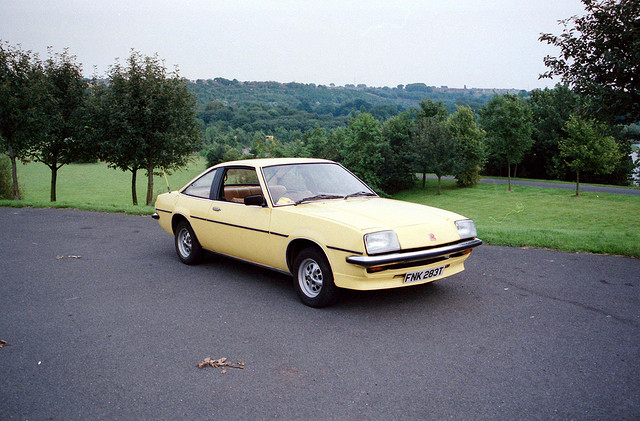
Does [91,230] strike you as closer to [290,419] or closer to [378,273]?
[378,273]

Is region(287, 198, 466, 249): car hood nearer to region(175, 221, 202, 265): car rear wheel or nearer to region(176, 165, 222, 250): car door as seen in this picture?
region(176, 165, 222, 250): car door

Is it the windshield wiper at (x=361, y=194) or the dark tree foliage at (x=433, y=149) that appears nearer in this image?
the windshield wiper at (x=361, y=194)

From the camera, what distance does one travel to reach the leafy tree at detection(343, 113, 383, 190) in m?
58.6

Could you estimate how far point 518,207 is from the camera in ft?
120

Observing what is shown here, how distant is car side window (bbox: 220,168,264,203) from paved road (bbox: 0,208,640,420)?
3.45ft

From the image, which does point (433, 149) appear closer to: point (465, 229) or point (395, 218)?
point (465, 229)

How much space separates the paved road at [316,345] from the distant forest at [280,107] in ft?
223

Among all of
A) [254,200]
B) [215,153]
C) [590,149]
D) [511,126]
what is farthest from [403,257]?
[215,153]

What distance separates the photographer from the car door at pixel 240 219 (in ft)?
18.2

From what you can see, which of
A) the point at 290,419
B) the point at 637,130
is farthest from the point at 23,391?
the point at 637,130

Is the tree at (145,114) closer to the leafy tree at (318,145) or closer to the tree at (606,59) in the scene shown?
the tree at (606,59)

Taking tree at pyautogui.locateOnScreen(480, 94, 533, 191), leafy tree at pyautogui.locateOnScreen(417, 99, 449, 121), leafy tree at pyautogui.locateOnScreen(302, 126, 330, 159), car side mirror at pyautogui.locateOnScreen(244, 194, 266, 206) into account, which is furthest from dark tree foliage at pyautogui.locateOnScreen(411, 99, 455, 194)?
car side mirror at pyautogui.locateOnScreen(244, 194, 266, 206)

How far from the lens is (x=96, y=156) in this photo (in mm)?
27266

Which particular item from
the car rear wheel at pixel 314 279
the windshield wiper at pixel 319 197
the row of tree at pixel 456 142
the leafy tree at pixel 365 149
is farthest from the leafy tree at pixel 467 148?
the car rear wheel at pixel 314 279
